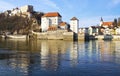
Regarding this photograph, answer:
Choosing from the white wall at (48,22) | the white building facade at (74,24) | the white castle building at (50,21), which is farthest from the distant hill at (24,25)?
the white building facade at (74,24)

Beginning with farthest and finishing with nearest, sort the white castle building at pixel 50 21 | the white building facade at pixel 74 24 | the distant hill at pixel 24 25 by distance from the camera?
the distant hill at pixel 24 25
the white castle building at pixel 50 21
the white building facade at pixel 74 24

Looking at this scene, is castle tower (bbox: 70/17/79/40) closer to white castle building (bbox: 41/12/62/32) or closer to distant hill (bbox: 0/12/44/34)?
white castle building (bbox: 41/12/62/32)

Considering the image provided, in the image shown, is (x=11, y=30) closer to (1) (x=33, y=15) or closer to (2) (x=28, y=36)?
(1) (x=33, y=15)

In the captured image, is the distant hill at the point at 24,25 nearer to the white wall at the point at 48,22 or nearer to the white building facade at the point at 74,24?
the white wall at the point at 48,22

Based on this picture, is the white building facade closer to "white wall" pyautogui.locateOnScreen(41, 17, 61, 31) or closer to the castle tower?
the castle tower

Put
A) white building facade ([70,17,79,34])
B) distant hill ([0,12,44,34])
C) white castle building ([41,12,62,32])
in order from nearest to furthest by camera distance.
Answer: white building facade ([70,17,79,34]) < white castle building ([41,12,62,32]) < distant hill ([0,12,44,34])

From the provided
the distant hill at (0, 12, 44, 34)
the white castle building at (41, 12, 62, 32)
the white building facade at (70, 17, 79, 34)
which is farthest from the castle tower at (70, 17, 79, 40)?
the distant hill at (0, 12, 44, 34)

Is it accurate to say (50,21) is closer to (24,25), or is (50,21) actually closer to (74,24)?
(74,24)

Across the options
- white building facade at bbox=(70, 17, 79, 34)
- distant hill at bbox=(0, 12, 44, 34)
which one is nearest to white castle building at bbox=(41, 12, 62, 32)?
distant hill at bbox=(0, 12, 44, 34)

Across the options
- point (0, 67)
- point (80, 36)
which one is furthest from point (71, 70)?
point (80, 36)

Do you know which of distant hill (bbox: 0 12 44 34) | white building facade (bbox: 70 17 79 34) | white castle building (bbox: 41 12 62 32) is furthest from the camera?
distant hill (bbox: 0 12 44 34)

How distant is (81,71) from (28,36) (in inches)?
5487

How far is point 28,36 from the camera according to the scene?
556 feet

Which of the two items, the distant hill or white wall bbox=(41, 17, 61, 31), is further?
the distant hill
